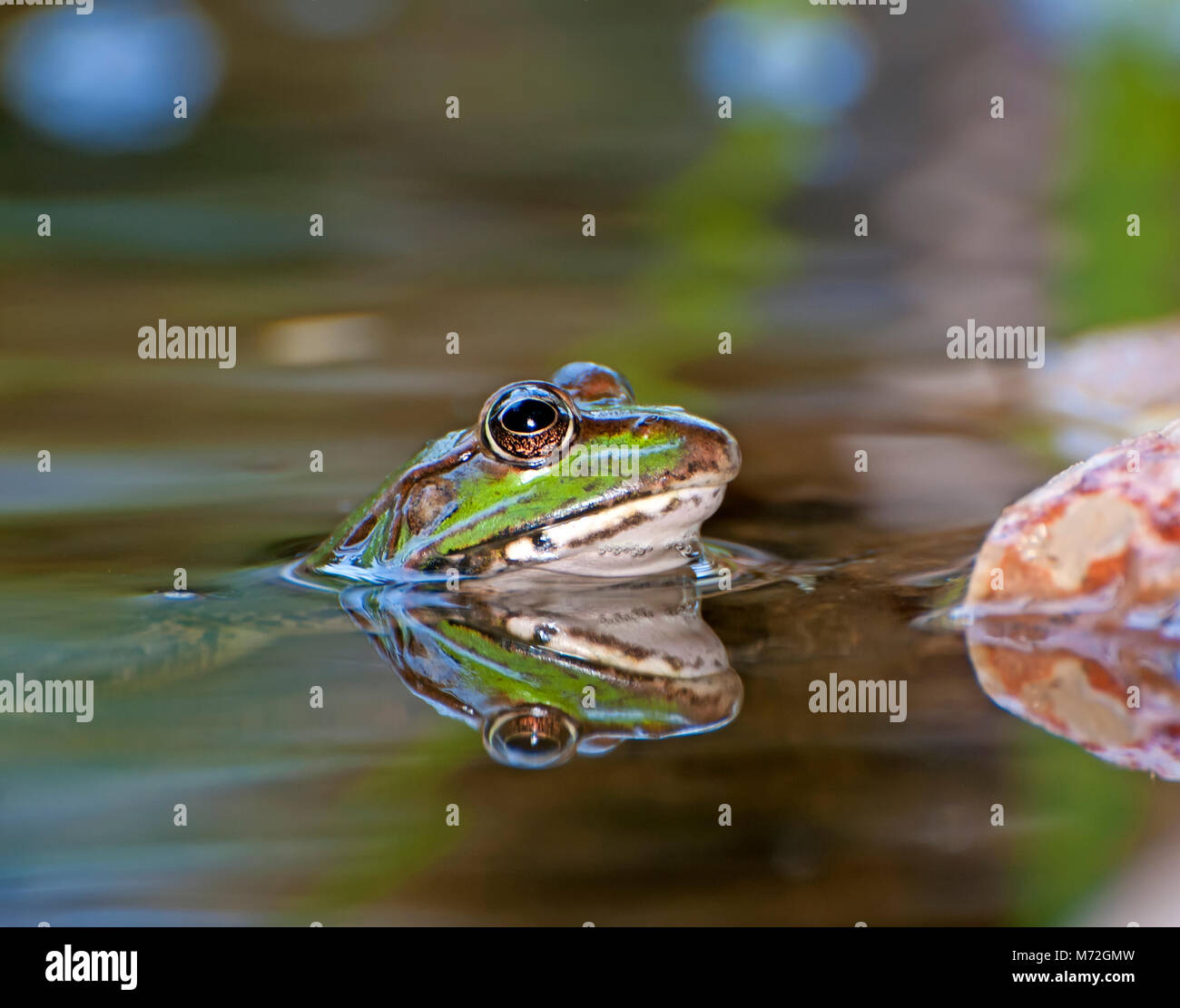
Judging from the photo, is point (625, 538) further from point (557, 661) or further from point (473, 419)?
point (473, 419)

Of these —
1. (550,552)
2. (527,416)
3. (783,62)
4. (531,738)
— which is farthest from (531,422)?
(783,62)

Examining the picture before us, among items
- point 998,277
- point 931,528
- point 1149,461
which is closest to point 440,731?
point 1149,461

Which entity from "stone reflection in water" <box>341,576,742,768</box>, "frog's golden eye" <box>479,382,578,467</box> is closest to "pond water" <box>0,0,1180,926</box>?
"stone reflection in water" <box>341,576,742,768</box>

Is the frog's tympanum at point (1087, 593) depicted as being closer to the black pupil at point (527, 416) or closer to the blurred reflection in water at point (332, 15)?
the black pupil at point (527, 416)

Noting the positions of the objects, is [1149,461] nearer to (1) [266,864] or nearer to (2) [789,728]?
(2) [789,728]

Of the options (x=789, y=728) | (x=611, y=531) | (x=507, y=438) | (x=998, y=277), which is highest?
(x=998, y=277)

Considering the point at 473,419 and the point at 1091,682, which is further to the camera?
the point at 473,419
